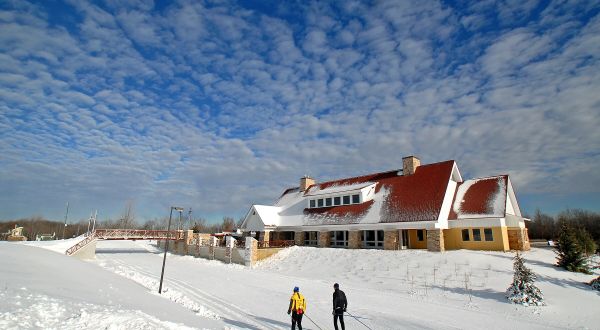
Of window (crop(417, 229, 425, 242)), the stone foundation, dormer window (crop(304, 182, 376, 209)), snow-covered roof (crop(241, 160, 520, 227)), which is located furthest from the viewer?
dormer window (crop(304, 182, 376, 209))

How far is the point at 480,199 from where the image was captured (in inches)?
1066

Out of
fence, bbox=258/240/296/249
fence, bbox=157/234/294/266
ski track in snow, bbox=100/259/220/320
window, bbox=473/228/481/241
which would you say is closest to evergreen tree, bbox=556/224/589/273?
window, bbox=473/228/481/241

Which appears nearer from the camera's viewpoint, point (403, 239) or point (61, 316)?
point (61, 316)

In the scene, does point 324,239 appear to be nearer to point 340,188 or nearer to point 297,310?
point 340,188

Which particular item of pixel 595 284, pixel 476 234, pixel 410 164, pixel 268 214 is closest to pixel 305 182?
pixel 268 214

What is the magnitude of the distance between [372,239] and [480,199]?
956 centimetres

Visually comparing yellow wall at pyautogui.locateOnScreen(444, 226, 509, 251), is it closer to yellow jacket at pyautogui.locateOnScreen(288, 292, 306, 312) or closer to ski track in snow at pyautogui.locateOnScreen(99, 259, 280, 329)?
ski track in snow at pyautogui.locateOnScreen(99, 259, 280, 329)

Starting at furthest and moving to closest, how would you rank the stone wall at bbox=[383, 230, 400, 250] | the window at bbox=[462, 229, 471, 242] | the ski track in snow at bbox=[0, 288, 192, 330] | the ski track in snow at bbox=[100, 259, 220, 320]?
the stone wall at bbox=[383, 230, 400, 250], the window at bbox=[462, 229, 471, 242], the ski track in snow at bbox=[100, 259, 220, 320], the ski track in snow at bbox=[0, 288, 192, 330]

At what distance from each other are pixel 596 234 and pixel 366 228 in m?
46.8

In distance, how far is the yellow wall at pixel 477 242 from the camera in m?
24.4

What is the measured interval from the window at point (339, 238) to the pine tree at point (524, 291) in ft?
59.3

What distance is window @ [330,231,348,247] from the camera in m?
32.3

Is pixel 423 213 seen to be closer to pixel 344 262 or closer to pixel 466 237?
pixel 466 237

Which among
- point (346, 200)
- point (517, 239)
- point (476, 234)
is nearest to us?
point (517, 239)
